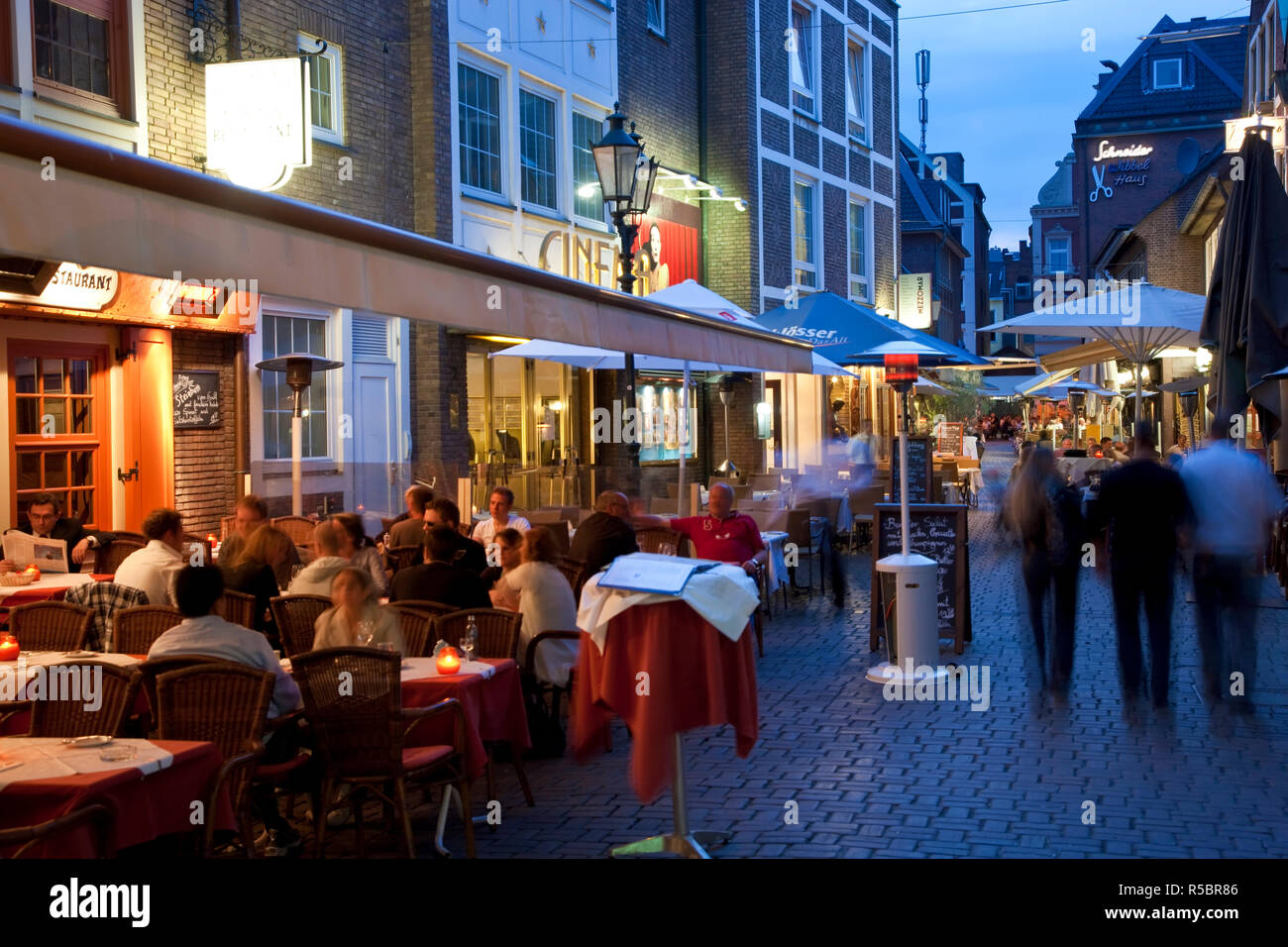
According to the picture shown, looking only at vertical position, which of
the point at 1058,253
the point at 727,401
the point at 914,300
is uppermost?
the point at 1058,253

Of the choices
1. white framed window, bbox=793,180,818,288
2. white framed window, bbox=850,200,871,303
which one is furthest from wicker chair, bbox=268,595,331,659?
white framed window, bbox=850,200,871,303

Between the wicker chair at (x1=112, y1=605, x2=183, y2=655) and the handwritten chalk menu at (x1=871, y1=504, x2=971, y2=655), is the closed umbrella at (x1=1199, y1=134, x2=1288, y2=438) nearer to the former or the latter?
the handwritten chalk menu at (x1=871, y1=504, x2=971, y2=655)

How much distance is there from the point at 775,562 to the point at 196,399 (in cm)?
611

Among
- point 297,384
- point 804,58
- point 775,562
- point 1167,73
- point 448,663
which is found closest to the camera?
point 448,663

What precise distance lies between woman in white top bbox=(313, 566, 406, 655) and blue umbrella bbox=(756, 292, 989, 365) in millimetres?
8911

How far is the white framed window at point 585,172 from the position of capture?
22641 millimetres

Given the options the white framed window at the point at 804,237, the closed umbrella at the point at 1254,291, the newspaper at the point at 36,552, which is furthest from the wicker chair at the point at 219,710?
the white framed window at the point at 804,237

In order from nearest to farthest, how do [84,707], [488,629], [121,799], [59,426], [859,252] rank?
[121,799] → [84,707] → [488,629] → [59,426] → [859,252]

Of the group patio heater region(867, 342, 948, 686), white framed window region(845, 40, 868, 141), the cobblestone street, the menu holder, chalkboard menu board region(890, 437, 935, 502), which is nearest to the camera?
the menu holder

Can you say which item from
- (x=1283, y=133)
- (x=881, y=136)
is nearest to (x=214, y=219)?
(x=1283, y=133)

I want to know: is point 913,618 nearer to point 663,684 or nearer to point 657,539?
point 657,539

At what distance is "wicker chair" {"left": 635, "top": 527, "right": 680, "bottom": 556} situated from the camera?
1218 cm

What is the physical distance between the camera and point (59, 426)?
1281cm

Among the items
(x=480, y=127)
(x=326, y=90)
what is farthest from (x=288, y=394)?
(x=480, y=127)
